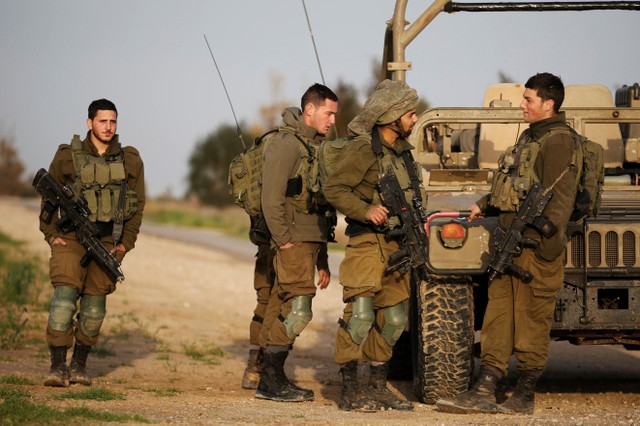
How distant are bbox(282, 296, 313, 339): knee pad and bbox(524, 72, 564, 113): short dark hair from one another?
1.89 m

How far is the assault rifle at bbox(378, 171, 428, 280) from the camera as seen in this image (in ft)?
22.6

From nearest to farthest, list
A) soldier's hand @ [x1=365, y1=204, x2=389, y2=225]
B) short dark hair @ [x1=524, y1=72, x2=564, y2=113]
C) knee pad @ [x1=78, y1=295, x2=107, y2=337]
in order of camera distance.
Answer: soldier's hand @ [x1=365, y1=204, x2=389, y2=225], short dark hair @ [x1=524, y1=72, x2=564, y2=113], knee pad @ [x1=78, y1=295, x2=107, y2=337]

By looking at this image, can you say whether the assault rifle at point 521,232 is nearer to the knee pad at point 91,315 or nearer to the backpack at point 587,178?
the backpack at point 587,178

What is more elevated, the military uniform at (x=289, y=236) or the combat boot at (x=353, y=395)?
the military uniform at (x=289, y=236)

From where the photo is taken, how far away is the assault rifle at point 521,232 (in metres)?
6.75

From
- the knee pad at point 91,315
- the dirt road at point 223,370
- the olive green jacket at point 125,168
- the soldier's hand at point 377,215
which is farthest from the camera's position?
the knee pad at point 91,315


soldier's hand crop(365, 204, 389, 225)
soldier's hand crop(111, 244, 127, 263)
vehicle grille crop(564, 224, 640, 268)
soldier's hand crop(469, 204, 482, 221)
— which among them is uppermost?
soldier's hand crop(469, 204, 482, 221)

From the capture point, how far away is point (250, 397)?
7840mm

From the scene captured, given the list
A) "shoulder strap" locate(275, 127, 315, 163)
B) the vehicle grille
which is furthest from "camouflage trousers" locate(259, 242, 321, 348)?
the vehicle grille

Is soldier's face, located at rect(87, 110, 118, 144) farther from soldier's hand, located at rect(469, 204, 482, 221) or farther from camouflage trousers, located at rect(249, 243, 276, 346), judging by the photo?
soldier's hand, located at rect(469, 204, 482, 221)

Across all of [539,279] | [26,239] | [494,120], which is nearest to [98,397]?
[539,279]

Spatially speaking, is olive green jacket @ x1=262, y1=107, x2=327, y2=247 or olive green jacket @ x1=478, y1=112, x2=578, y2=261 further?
olive green jacket @ x1=262, y1=107, x2=327, y2=247

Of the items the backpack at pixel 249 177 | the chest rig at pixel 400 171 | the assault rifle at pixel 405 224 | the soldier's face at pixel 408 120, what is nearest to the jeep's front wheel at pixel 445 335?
the assault rifle at pixel 405 224

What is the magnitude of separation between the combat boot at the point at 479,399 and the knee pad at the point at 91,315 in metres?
2.40
